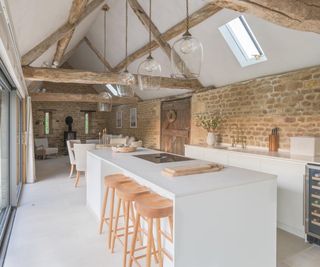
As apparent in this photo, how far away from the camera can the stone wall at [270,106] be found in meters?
3.62

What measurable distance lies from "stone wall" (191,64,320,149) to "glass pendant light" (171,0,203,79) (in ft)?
6.58

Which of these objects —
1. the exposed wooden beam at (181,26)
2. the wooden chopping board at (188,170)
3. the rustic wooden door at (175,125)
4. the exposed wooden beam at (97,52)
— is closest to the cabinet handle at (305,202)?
the wooden chopping board at (188,170)

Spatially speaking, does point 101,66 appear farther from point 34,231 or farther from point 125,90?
point 34,231

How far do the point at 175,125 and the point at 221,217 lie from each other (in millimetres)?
5522

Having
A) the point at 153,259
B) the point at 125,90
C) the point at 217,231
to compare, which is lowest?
the point at 153,259

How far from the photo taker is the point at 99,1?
15.2 ft

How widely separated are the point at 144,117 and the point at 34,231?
256 inches

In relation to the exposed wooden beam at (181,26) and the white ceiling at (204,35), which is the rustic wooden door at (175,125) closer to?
the white ceiling at (204,35)

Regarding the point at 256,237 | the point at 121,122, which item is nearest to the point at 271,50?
the point at 256,237

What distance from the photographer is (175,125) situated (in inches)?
288

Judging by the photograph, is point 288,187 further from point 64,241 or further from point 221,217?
point 64,241

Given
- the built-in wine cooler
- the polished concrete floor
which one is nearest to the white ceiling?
the built-in wine cooler

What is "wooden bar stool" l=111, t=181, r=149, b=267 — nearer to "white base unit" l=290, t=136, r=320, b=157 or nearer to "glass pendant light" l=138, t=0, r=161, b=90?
"glass pendant light" l=138, t=0, r=161, b=90

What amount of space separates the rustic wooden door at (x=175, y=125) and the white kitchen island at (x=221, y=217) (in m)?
4.52
